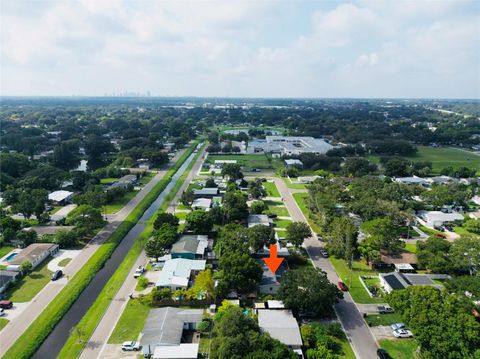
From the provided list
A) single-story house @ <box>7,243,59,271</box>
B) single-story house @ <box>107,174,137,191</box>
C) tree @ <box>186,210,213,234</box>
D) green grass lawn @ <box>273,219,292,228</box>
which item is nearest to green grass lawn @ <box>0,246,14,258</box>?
single-story house @ <box>7,243,59,271</box>

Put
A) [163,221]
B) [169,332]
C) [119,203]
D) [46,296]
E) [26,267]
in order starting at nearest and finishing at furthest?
[169,332] → [46,296] → [26,267] → [163,221] → [119,203]

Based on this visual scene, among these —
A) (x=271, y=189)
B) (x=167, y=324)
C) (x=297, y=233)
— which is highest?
(x=297, y=233)

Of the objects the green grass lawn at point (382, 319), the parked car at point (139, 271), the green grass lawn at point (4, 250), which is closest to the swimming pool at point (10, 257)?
the green grass lawn at point (4, 250)

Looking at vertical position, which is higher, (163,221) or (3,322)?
(163,221)

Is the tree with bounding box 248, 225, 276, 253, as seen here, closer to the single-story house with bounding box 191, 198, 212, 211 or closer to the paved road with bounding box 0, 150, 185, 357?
the single-story house with bounding box 191, 198, 212, 211

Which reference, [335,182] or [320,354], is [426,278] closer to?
[320,354]

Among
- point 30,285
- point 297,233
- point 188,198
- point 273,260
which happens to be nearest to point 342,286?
point 273,260

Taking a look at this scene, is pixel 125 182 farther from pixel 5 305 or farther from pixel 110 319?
pixel 110 319

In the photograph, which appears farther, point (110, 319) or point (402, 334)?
point (110, 319)
